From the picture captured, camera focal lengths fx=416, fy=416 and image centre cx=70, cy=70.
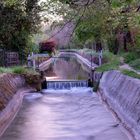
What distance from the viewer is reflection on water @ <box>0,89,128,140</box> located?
12.5 m

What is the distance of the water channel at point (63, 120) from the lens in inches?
495

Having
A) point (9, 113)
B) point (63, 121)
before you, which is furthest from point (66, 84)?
point (9, 113)

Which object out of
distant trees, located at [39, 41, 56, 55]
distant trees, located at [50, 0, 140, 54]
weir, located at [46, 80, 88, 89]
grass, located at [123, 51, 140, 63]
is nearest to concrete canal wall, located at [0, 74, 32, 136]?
weir, located at [46, 80, 88, 89]

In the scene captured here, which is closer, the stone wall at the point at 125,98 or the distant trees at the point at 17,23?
the stone wall at the point at 125,98

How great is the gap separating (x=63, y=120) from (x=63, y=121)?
0.18 meters

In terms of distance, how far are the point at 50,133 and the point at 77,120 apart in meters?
2.26

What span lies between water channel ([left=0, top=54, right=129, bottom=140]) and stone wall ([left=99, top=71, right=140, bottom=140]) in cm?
38

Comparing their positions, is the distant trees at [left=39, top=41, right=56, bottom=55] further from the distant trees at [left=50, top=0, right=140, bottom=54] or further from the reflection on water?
the reflection on water

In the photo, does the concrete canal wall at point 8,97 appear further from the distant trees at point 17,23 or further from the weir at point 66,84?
the distant trees at point 17,23

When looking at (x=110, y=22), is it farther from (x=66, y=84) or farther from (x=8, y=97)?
(x=66, y=84)

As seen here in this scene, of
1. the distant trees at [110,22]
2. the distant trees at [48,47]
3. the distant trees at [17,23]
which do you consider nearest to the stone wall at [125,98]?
the distant trees at [110,22]

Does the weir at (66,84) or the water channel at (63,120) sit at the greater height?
the weir at (66,84)

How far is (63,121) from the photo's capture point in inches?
587

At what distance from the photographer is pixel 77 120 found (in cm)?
1503
